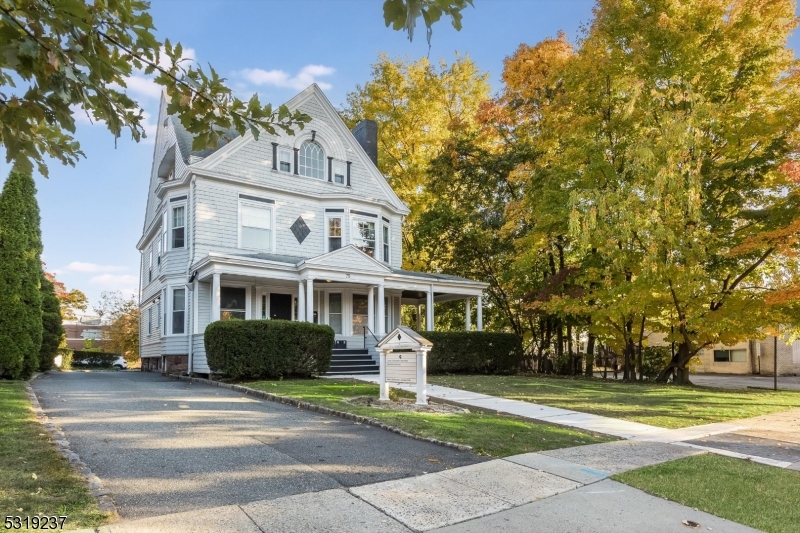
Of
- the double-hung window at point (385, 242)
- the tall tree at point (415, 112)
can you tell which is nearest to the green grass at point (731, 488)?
the double-hung window at point (385, 242)

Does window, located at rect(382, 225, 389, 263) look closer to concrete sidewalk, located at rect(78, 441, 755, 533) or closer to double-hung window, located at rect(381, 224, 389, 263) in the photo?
double-hung window, located at rect(381, 224, 389, 263)

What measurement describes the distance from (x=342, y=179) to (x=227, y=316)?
21.7 feet

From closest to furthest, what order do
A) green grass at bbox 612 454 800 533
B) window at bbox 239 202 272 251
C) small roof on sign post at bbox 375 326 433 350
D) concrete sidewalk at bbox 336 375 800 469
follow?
green grass at bbox 612 454 800 533 < concrete sidewalk at bbox 336 375 800 469 < small roof on sign post at bbox 375 326 433 350 < window at bbox 239 202 272 251

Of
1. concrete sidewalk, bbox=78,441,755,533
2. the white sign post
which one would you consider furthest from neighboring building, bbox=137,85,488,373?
concrete sidewalk, bbox=78,441,755,533

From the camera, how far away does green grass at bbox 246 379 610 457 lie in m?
6.14

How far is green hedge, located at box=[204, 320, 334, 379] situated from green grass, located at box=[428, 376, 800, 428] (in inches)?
132

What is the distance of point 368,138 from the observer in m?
22.9

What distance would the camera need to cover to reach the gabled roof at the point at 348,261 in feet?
54.6

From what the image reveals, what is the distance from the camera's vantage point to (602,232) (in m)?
14.1

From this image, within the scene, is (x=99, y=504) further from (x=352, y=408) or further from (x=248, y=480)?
(x=352, y=408)

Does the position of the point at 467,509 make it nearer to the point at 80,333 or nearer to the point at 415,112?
the point at 415,112

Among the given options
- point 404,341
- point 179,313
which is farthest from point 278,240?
point 404,341

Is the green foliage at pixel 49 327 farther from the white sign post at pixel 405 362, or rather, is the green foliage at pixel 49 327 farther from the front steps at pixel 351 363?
the white sign post at pixel 405 362

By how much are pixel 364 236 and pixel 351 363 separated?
523 cm
